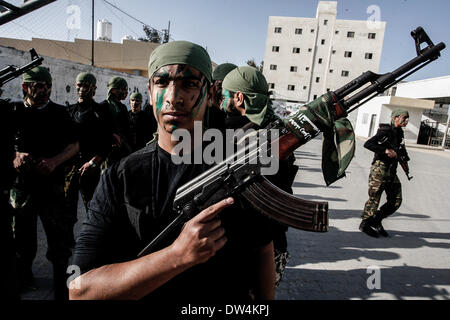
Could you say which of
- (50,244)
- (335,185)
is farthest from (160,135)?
(335,185)

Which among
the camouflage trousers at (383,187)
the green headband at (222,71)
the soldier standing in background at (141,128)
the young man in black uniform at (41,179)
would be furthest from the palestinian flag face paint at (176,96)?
the camouflage trousers at (383,187)

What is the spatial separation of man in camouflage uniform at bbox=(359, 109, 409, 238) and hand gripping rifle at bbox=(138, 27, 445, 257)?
3303 mm

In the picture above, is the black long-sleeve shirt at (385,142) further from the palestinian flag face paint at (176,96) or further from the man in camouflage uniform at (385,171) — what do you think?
the palestinian flag face paint at (176,96)

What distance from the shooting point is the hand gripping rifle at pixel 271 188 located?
1.15 meters

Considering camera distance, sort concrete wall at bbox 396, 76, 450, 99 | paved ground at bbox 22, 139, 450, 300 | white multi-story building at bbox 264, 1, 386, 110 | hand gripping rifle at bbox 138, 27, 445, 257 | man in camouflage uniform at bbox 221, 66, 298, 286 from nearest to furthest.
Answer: hand gripping rifle at bbox 138, 27, 445, 257 < man in camouflage uniform at bbox 221, 66, 298, 286 < paved ground at bbox 22, 139, 450, 300 < concrete wall at bbox 396, 76, 450, 99 < white multi-story building at bbox 264, 1, 386, 110

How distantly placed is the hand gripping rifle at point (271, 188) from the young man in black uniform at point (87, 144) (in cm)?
252

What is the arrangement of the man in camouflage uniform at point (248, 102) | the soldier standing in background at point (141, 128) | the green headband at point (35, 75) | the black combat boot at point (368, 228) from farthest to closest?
the soldier standing in background at point (141, 128) → the black combat boot at point (368, 228) → the green headband at point (35, 75) → the man in camouflage uniform at point (248, 102)

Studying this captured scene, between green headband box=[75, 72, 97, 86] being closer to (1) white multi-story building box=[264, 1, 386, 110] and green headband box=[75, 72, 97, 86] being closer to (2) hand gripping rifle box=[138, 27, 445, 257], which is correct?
(2) hand gripping rifle box=[138, 27, 445, 257]

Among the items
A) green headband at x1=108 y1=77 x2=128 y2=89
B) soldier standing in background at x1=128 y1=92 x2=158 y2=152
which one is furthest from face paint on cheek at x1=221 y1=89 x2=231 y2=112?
green headband at x1=108 y1=77 x2=128 y2=89

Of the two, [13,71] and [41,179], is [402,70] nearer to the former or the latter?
[41,179]

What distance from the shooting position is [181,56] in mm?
1179

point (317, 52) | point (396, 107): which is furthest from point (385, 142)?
point (317, 52)

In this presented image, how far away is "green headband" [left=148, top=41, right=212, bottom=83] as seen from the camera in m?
1.18

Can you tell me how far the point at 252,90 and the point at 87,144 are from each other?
7.42ft
